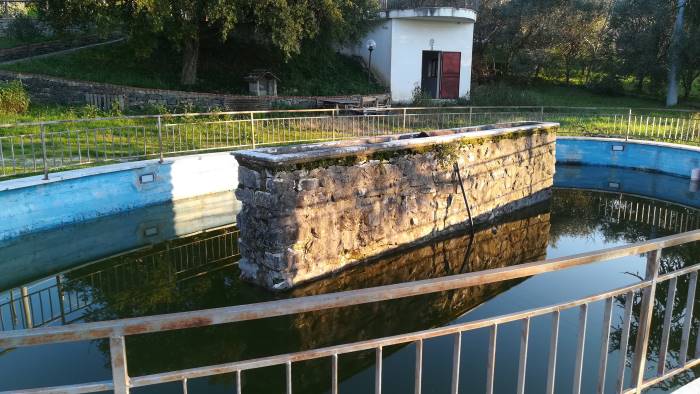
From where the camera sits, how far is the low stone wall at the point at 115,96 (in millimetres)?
16219

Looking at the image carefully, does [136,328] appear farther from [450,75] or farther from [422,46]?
[450,75]

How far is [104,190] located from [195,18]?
9.03m

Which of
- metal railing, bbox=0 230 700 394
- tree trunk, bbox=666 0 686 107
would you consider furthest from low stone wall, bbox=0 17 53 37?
tree trunk, bbox=666 0 686 107

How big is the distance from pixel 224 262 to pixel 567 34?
947 inches

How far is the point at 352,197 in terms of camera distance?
6.64 m

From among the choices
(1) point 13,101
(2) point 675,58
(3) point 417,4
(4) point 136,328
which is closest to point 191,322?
(4) point 136,328

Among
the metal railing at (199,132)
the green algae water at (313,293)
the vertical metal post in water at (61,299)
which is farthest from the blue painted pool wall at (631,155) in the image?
the vertical metal post in water at (61,299)

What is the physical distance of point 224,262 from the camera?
7.16 m

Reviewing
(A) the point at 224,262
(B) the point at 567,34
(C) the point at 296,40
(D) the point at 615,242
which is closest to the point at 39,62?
(C) the point at 296,40

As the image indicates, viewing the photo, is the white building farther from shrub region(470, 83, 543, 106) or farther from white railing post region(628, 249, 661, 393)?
white railing post region(628, 249, 661, 393)

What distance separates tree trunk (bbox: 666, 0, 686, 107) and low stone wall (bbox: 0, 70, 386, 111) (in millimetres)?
17397

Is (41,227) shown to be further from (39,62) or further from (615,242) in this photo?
(39,62)

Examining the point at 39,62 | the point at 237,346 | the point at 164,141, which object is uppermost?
the point at 39,62

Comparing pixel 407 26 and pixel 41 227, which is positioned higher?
pixel 407 26
